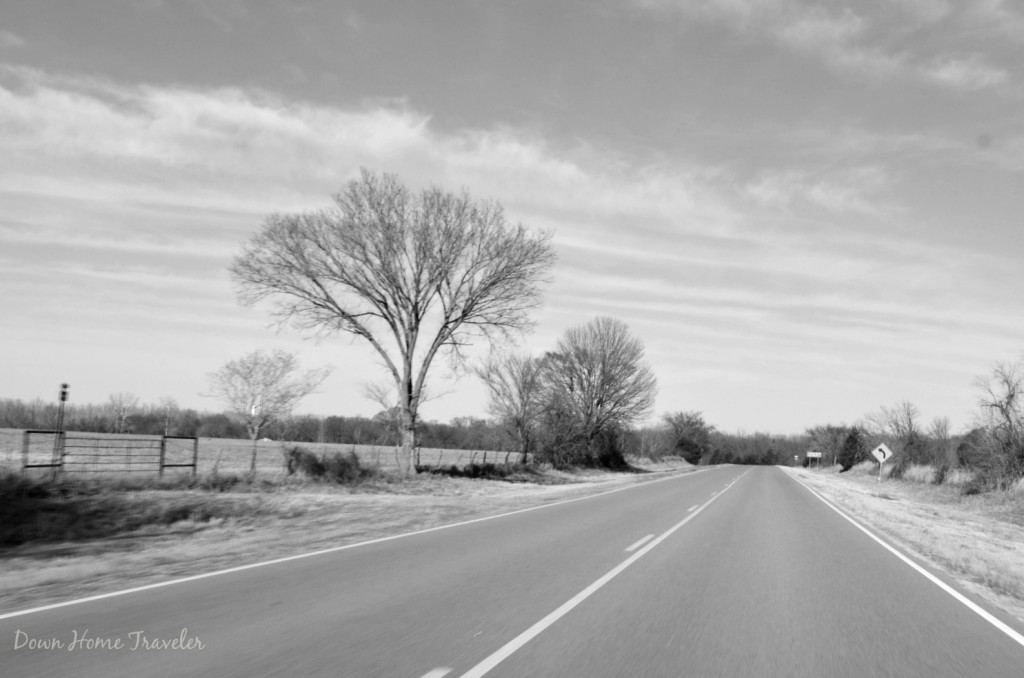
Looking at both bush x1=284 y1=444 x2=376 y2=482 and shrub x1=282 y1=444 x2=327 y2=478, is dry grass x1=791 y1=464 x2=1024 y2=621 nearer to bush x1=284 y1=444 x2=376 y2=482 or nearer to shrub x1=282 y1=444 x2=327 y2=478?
bush x1=284 y1=444 x2=376 y2=482

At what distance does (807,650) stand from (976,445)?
39582mm

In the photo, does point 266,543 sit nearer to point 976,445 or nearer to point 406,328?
point 406,328

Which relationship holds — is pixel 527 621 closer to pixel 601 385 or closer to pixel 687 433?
pixel 601 385

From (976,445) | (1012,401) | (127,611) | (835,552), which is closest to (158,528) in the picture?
(127,611)

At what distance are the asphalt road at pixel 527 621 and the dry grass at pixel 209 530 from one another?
132cm

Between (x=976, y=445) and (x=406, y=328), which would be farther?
(x=976, y=445)

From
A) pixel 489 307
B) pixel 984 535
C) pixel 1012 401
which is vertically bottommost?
pixel 984 535

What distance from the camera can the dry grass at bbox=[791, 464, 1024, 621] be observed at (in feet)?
35.7

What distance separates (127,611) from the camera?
7.20m

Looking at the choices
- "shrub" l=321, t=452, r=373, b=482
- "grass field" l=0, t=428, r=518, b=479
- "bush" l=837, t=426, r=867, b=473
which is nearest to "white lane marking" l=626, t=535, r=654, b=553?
"grass field" l=0, t=428, r=518, b=479

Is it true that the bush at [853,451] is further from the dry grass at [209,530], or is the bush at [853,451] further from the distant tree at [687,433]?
the dry grass at [209,530]

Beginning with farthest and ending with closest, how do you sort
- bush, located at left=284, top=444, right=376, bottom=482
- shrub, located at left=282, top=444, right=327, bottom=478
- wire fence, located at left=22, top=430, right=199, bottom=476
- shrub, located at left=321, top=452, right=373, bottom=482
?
shrub, located at left=321, top=452, right=373, bottom=482
bush, located at left=284, top=444, right=376, bottom=482
shrub, located at left=282, top=444, right=327, bottom=478
wire fence, located at left=22, top=430, right=199, bottom=476

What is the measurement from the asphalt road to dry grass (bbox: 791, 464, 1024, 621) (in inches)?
36.5

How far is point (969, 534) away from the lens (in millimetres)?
19578
